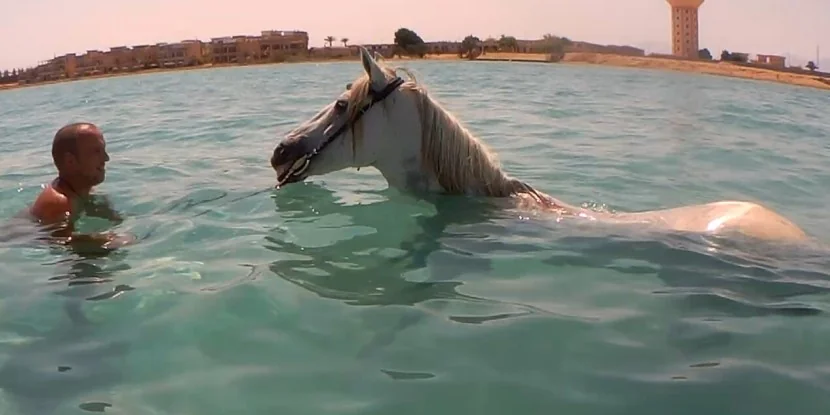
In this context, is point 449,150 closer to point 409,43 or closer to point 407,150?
point 407,150

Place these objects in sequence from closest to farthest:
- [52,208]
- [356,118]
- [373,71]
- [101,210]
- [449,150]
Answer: [373,71] → [356,118] → [449,150] → [52,208] → [101,210]

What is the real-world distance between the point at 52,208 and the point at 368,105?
2.39 meters

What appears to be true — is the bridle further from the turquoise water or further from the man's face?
the man's face

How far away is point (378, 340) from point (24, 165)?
333 inches

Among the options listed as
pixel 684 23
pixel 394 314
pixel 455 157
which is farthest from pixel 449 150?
pixel 684 23

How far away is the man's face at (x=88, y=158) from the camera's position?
5.32 m

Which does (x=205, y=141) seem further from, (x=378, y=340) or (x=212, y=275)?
(x=378, y=340)

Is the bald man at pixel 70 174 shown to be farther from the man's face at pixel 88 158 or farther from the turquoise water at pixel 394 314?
the turquoise water at pixel 394 314

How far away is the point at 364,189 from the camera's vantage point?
6.93 metres

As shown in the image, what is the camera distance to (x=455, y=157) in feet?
16.4

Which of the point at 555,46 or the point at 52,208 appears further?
the point at 555,46

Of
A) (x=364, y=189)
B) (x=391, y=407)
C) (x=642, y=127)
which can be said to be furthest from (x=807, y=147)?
(x=391, y=407)

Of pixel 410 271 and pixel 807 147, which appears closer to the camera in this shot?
pixel 410 271

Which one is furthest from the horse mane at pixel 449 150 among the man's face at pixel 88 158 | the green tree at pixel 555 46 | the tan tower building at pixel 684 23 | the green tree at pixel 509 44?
the tan tower building at pixel 684 23
